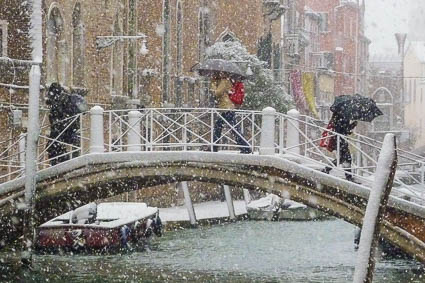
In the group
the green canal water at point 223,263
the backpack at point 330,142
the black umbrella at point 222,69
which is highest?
the black umbrella at point 222,69

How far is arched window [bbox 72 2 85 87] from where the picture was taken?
23.8 meters

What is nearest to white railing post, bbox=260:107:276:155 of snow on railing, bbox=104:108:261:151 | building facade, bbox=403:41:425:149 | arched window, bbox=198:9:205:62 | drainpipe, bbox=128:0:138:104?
snow on railing, bbox=104:108:261:151

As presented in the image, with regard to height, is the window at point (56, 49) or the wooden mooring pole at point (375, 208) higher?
the window at point (56, 49)

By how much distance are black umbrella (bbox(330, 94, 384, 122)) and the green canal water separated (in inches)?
104

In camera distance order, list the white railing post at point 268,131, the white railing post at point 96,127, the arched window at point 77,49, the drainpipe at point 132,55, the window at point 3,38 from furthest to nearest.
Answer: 1. the drainpipe at point 132,55
2. the arched window at point 77,49
3. the window at point 3,38
4. the white railing post at point 96,127
5. the white railing post at point 268,131

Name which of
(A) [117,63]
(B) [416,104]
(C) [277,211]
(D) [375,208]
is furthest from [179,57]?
(B) [416,104]

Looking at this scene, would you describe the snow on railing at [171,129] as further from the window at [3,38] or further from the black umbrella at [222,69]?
the window at [3,38]

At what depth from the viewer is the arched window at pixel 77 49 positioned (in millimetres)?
23828

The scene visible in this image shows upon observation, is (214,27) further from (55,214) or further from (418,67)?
(418,67)

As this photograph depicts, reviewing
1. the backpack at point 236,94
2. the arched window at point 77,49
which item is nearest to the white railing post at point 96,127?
the backpack at point 236,94

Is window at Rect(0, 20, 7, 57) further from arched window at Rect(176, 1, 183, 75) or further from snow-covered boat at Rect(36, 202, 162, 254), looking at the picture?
arched window at Rect(176, 1, 183, 75)

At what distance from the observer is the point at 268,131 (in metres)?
15.1

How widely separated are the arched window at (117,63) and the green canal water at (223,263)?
424cm

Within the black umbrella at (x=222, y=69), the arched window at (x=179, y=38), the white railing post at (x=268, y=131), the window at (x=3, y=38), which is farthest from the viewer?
the arched window at (x=179, y=38)
